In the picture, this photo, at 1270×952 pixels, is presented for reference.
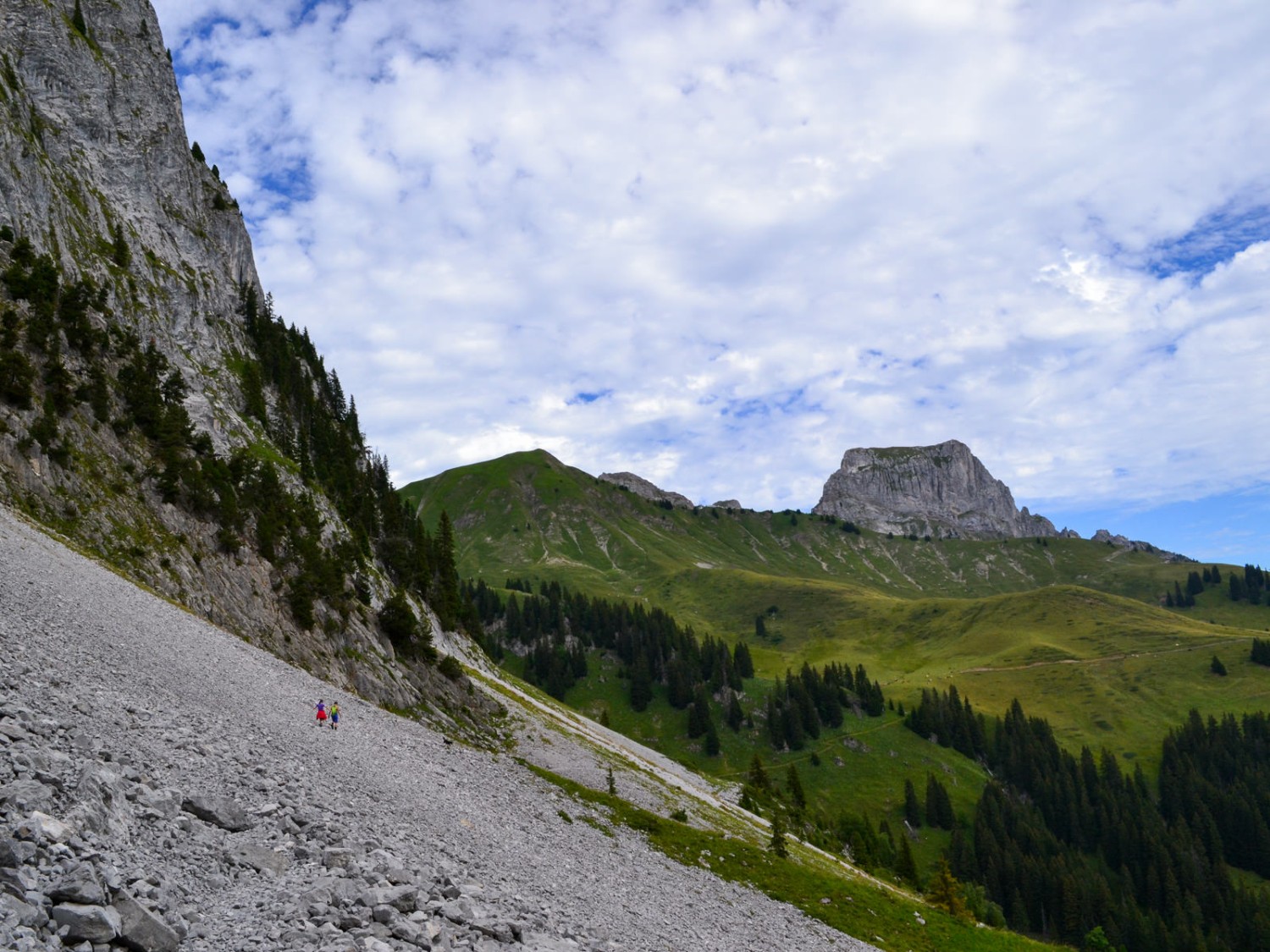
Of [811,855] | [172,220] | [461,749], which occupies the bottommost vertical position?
[811,855]

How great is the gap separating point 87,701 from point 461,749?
93.4ft

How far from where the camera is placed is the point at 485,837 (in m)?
24.7

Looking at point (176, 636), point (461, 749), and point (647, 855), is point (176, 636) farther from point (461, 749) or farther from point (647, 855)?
point (647, 855)

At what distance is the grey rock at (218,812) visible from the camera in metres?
14.6

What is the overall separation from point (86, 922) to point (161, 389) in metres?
76.9

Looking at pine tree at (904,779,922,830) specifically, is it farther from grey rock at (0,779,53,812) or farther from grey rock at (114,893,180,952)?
grey rock at (0,779,53,812)

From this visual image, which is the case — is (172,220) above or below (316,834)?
above

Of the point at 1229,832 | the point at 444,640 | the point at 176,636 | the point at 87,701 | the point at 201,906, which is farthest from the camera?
the point at 1229,832

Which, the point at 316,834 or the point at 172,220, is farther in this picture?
the point at 172,220

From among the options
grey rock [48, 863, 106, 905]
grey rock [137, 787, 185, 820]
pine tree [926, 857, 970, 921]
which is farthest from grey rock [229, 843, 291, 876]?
pine tree [926, 857, 970, 921]

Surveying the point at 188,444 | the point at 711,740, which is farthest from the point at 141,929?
the point at 711,740

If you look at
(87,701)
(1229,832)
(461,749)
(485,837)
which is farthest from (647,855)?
(1229,832)

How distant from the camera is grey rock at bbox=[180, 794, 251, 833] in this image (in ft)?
47.9

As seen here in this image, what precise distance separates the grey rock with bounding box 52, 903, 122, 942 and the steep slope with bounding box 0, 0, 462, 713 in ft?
157
